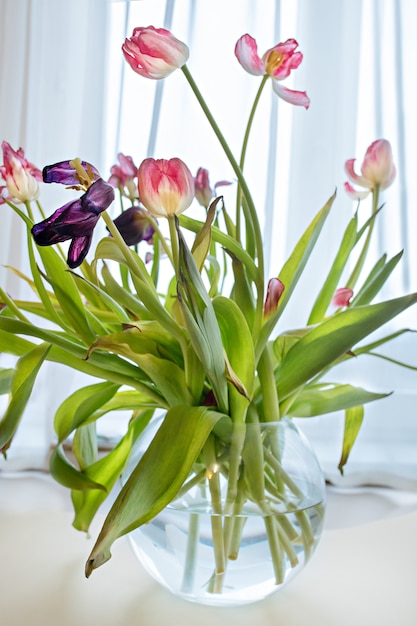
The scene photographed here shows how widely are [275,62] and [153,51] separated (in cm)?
13

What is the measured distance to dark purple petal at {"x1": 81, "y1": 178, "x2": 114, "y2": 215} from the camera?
1.60ft

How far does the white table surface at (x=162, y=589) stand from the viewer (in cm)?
71

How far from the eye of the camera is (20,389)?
23.0 inches

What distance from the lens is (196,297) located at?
560mm

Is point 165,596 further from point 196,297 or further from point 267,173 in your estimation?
point 267,173

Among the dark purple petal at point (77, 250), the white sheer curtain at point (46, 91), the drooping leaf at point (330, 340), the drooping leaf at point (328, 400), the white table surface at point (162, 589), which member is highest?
the white sheer curtain at point (46, 91)

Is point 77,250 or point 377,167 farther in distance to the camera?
point 377,167

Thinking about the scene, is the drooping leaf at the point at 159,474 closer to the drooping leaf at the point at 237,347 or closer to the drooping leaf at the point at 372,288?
the drooping leaf at the point at 237,347

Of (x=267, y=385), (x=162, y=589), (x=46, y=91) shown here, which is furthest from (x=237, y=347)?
(x=46, y=91)

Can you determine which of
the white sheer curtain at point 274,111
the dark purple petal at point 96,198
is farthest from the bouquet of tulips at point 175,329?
the white sheer curtain at point 274,111

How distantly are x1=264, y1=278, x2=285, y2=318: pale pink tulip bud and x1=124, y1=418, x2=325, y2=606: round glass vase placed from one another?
10 cm

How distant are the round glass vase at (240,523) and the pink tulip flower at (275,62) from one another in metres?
0.29

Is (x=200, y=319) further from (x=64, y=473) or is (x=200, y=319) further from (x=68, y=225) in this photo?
(x=64, y=473)

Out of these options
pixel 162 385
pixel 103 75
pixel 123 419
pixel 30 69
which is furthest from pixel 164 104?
pixel 162 385
